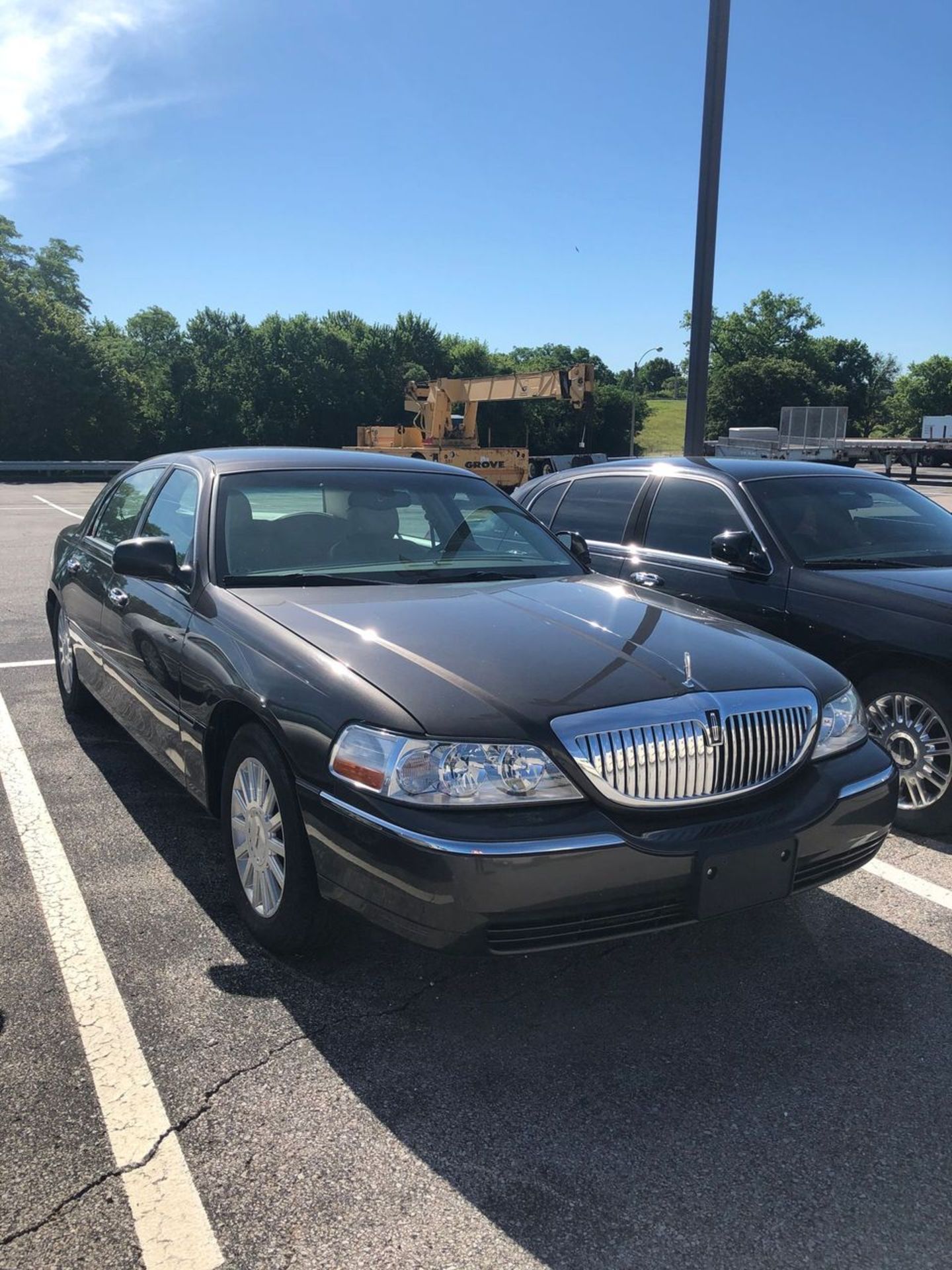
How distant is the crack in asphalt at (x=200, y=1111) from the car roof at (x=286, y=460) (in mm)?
2250

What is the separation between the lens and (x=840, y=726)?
312 centimetres

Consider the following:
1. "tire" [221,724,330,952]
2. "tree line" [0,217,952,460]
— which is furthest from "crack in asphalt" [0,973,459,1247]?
"tree line" [0,217,952,460]

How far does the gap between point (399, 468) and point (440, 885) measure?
2.47 m

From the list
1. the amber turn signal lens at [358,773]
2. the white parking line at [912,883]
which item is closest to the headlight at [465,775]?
the amber turn signal lens at [358,773]

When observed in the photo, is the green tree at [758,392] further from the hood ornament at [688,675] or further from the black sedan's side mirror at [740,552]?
the hood ornament at [688,675]

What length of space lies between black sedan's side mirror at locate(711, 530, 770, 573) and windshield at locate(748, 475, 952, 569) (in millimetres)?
152

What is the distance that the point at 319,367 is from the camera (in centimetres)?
6138

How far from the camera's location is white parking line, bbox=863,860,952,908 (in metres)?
3.65

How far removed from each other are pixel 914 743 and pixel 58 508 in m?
22.7

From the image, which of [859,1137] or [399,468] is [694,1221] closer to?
[859,1137]

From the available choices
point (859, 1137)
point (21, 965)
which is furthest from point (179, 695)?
point (859, 1137)

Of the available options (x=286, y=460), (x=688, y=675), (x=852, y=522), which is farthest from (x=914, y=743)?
(x=286, y=460)

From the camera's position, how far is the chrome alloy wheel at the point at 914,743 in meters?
4.12

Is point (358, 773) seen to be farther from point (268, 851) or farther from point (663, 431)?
point (663, 431)
